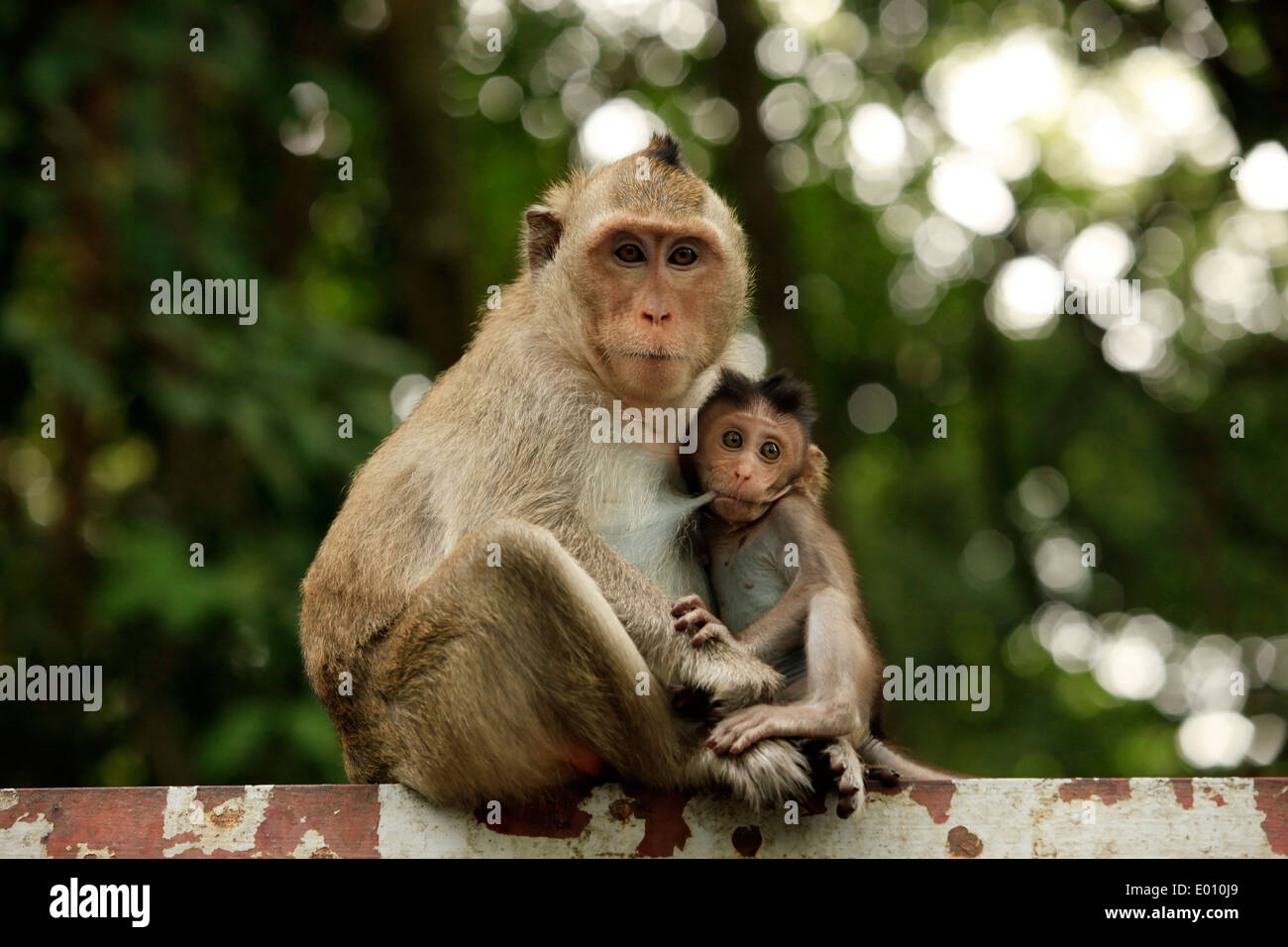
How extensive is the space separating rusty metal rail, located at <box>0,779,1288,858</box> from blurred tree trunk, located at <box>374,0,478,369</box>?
6.36m

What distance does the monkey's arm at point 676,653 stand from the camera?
463 centimetres

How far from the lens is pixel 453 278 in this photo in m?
10.9

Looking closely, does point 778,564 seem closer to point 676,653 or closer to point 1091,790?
point 676,653

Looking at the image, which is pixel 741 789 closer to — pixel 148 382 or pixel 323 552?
pixel 323 552

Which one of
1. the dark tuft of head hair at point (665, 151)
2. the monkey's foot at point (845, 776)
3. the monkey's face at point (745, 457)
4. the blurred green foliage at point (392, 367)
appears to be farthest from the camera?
the blurred green foliage at point (392, 367)

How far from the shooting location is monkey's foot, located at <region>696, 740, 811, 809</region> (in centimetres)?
441

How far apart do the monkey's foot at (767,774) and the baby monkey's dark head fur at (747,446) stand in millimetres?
940

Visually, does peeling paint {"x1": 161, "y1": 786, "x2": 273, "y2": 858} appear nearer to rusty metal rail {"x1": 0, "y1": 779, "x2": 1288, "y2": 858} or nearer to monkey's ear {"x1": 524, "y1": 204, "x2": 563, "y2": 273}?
rusty metal rail {"x1": 0, "y1": 779, "x2": 1288, "y2": 858}

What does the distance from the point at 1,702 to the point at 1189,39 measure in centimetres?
914

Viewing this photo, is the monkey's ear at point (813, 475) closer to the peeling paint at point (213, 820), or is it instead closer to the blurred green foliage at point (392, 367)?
the peeling paint at point (213, 820)

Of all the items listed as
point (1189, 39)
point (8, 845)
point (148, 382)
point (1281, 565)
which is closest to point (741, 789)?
point (8, 845)

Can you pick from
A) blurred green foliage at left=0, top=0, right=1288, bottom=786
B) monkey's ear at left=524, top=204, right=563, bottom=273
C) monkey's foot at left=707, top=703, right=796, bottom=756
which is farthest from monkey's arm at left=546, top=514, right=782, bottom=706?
blurred green foliage at left=0, top=0, right=1288, bottom=786

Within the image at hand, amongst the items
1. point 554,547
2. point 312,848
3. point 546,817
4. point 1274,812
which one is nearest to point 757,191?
point 554,547

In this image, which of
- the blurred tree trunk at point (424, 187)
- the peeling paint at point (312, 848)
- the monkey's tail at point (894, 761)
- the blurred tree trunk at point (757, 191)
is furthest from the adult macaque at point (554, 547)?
the blurred tree trunk at point (757, 191)
